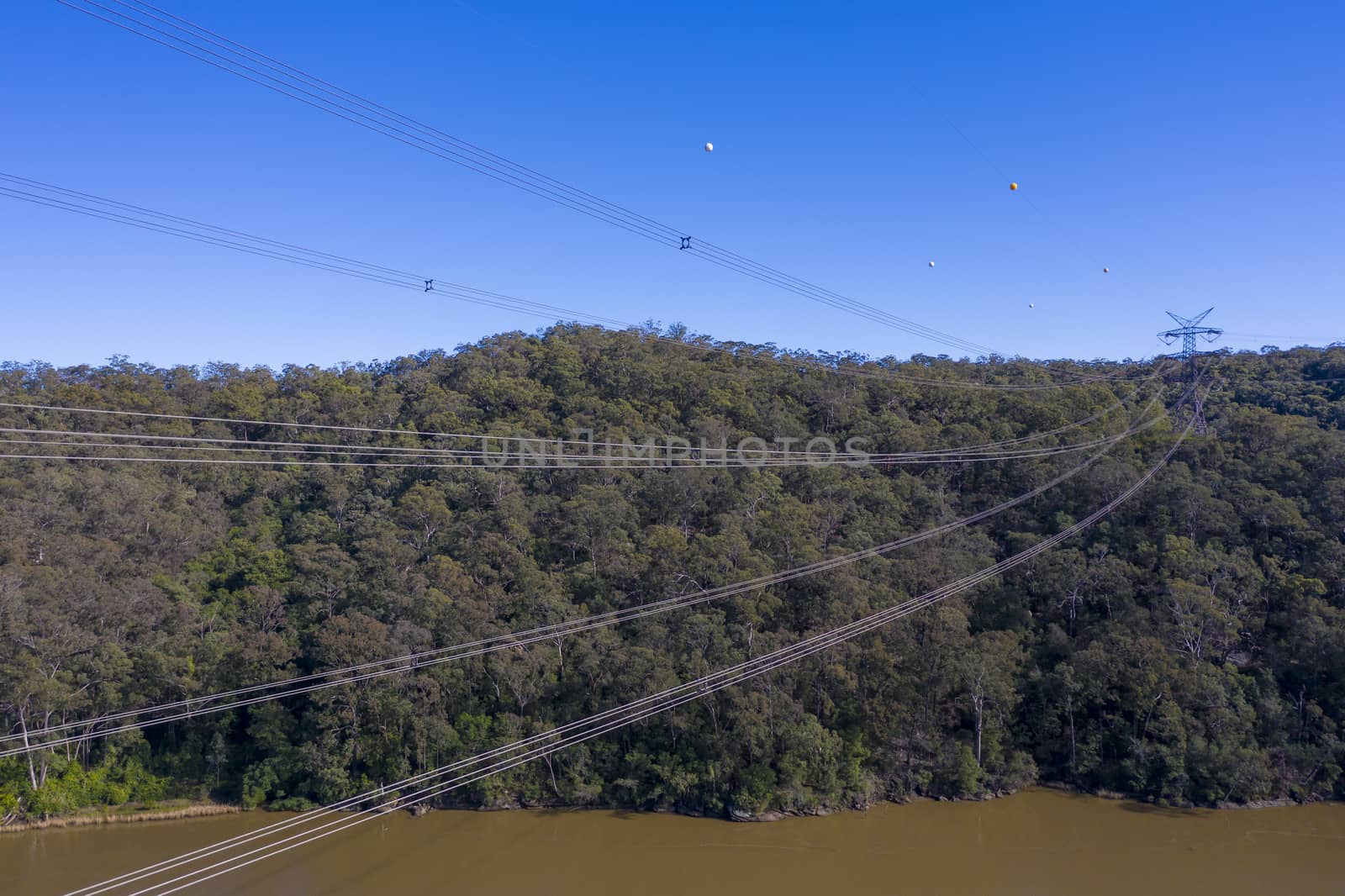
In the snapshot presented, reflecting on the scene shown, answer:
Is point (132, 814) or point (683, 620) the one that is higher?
point (683, 620)

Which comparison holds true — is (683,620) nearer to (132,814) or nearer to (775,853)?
(775,853)

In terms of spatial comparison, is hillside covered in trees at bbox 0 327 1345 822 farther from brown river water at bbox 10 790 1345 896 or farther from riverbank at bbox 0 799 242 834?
brown river water at bbox 10 790 1345 896

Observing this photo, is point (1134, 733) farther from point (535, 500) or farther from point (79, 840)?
point (79, 840)

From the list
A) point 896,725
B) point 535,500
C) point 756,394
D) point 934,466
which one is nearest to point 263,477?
point 535,500

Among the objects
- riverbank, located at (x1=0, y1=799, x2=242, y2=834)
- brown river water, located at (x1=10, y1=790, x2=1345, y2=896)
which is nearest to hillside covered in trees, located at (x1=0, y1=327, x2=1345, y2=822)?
riverbank, located at (x1=0, y1=799, x2=242, y2=834)

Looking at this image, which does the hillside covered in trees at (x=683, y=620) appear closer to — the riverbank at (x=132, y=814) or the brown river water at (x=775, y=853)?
the riverbank at (x=132, y=814)

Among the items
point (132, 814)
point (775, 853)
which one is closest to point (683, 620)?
point (775, 853)
